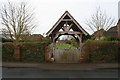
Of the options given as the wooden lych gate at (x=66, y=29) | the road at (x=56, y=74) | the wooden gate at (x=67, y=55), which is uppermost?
Result: the wooden lych gate at (x=66, y=29)

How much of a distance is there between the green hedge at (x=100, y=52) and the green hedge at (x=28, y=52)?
A: 413 centimetres

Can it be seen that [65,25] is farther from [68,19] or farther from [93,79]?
[93,79]

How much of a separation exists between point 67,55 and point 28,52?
147 inches

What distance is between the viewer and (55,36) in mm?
25625

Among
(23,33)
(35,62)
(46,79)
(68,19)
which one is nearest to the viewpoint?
(46,79)

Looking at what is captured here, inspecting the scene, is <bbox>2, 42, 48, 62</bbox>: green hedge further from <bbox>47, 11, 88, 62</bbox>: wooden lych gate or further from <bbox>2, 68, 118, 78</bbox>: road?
<bbox>2, 68, 118, 78</bbox>: road

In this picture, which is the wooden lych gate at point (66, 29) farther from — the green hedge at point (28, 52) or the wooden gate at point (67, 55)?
the green hedge at point (28, 52)

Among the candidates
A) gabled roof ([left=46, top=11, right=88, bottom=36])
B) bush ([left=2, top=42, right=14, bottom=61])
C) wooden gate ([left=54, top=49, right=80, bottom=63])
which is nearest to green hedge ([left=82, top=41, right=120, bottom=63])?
wooden gate ([left=54, top=49, right=80, bottom=63])

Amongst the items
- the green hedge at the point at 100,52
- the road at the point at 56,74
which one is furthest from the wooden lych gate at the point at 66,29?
the road at the point at 56,74

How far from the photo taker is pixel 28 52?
23953 mm

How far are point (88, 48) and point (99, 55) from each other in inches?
47.8

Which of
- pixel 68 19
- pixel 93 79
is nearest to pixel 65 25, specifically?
pixel 68 19

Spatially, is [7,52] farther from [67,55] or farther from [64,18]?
[64,18]

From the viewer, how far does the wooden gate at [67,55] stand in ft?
80.6
